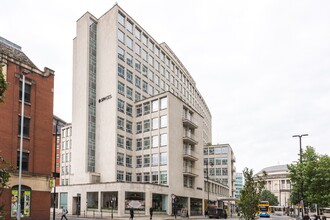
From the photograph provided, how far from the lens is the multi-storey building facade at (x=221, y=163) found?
372 ft

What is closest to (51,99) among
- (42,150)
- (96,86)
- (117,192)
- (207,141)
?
(42,150)

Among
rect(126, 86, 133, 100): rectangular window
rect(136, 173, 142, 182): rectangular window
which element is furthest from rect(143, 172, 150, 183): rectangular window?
rect(126, 86, 133, 100): rectangular window

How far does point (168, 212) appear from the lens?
198 ft

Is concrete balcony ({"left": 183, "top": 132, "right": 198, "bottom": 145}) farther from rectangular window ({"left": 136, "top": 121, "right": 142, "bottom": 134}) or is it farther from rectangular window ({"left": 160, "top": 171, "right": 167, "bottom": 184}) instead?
rectangular window ({"left": 160, "top": 171, "right": 167, "bottom": 184})

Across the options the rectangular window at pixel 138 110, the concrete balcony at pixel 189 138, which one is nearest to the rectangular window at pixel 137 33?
the rectangular window at pixel 138 110

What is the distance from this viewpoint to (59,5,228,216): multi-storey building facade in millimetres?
62378

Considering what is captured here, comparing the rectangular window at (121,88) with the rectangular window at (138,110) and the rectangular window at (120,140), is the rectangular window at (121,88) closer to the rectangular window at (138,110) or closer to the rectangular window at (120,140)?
the rectangular window at (138,110)

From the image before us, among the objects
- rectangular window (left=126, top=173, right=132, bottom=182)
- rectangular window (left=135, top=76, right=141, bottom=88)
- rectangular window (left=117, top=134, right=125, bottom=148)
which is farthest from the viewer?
rectangular window (left=135, top=76, right=141, bottom=88)

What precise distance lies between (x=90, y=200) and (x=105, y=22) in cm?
3229

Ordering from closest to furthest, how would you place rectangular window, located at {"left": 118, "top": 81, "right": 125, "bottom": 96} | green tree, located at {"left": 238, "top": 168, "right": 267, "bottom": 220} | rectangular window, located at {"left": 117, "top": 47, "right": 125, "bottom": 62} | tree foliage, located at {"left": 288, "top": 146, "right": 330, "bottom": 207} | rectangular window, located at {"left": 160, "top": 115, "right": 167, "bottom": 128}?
green tree, located at {"left": 238, "top": 168, "right": 267, "bottom": 220} → tree foliage, located at {"left": 288, "top": 146, "right": 330, "bottom": 207} → rectangular window, located at {"left": 160, "top": 115, "right": 167, "bottom": 128} → rectangular window, located at {"left": 118, "top": 81, "right": 125, "bottom": 96} → rectangular window, located at {"left": 117, "top": 47, "right": 125, "bottom": 62}

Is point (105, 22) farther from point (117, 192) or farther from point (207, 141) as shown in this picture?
point (207, 141)

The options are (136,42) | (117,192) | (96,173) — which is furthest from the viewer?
(136,42)

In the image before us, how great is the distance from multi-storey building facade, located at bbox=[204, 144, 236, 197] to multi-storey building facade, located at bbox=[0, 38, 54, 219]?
81.1 metres

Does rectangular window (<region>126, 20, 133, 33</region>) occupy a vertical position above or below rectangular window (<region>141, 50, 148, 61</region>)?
above
